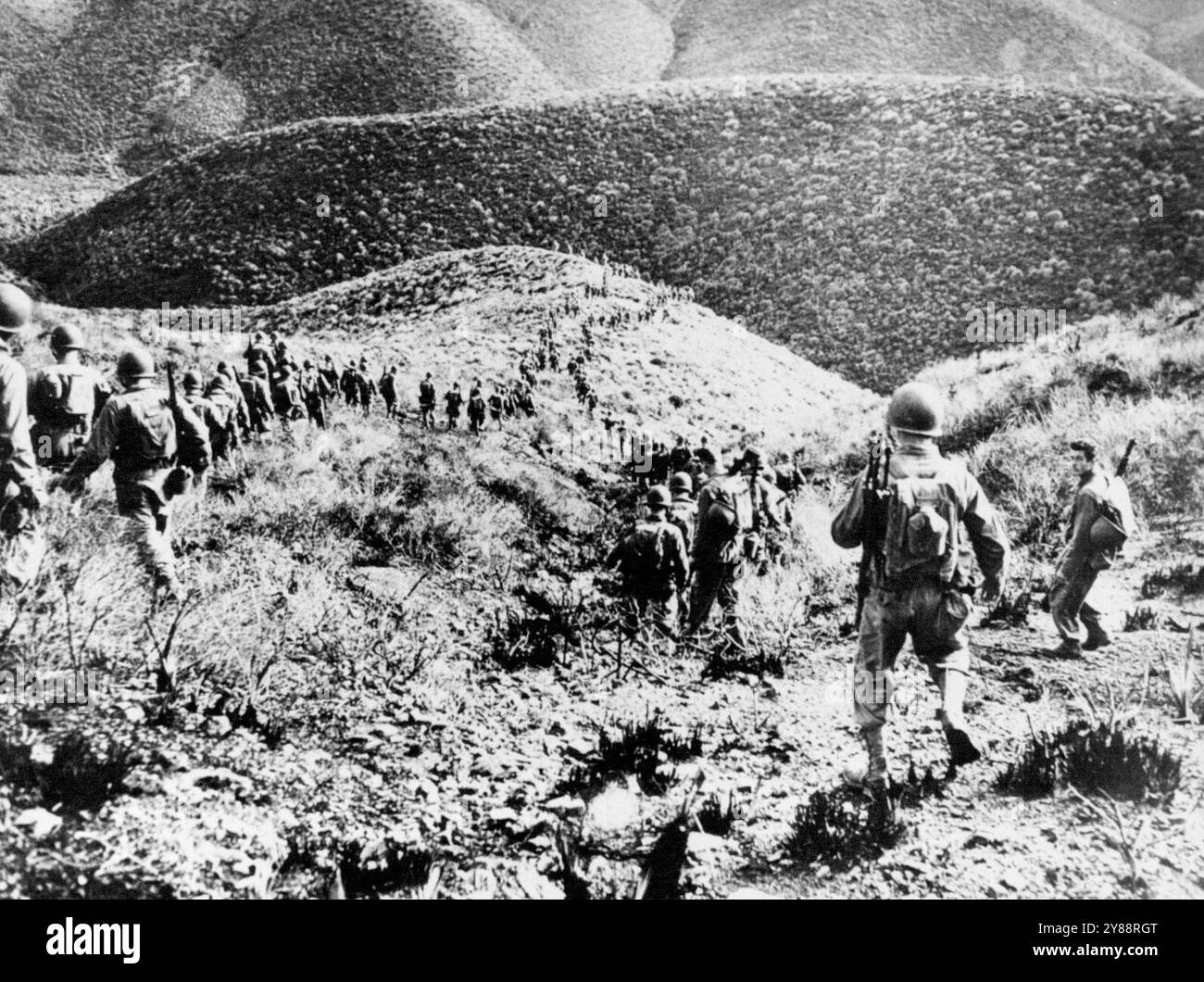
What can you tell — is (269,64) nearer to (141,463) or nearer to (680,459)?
(680,459)

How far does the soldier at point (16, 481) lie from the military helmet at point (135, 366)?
2.15 feet

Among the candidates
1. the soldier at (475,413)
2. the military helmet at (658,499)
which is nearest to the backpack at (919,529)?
the military helmet at (658,499)

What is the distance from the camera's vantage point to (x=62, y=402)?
178 inches

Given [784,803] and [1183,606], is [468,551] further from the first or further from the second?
[1183,606]

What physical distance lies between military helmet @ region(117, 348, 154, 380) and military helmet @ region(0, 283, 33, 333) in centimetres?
58

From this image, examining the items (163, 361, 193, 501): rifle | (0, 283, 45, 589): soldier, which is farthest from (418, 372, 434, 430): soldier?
(0, 283, 45, 589): soldier

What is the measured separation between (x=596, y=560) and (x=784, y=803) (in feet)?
9.44

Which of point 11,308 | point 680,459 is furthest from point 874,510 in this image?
point 680,459

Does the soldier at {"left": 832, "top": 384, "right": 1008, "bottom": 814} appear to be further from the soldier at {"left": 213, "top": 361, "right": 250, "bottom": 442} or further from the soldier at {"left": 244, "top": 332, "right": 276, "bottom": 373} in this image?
the soldier at {"left": 244, "top": 332, "right": 276, "bottom": 373}

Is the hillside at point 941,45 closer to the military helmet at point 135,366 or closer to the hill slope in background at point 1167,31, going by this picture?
the hill slope in background at point 1167,31

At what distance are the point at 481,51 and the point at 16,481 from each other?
5875 cm

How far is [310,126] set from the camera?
121 feet

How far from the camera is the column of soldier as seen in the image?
11.0 ft
